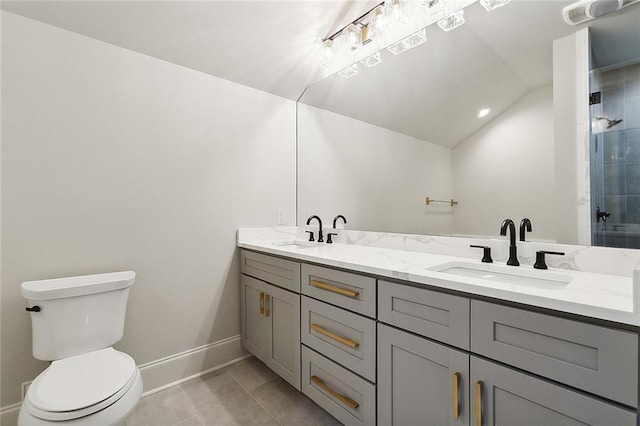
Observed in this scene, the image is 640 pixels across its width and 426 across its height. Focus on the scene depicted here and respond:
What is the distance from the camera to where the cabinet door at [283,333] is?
66.9 inches

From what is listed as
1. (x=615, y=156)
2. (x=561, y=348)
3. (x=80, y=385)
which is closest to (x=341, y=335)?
(x=561, y=348)

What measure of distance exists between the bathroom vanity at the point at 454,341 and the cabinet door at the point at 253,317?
0.21 metres

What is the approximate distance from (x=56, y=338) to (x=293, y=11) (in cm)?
216

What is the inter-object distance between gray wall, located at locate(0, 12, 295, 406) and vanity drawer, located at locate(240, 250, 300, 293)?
159mm

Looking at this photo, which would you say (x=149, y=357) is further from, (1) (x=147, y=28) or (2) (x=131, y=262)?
(1) (x=147, y=28)

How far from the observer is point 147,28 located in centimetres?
172

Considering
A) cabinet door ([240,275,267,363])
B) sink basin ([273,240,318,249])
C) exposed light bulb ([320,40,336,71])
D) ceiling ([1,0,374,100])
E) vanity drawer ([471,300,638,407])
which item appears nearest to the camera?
vanity drawer ([471,300,638,407])

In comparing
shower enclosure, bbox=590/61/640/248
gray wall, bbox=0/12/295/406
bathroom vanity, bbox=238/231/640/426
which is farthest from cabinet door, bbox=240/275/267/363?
shower enclosure, bbox=590/61/640/248

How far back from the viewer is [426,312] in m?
1.10

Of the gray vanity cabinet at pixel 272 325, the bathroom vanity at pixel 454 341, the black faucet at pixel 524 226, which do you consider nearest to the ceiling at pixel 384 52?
the black faucet at pixel 524 226

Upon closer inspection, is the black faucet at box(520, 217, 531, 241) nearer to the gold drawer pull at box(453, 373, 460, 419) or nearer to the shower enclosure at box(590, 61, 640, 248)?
the shower enclosure at box(590, 61, 640, 248)

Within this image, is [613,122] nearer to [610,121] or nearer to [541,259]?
[610,121]

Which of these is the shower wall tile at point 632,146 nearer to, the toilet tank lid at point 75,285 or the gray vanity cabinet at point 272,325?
the gray vanity cabinet at point 272,325

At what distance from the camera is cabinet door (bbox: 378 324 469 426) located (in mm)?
1001
